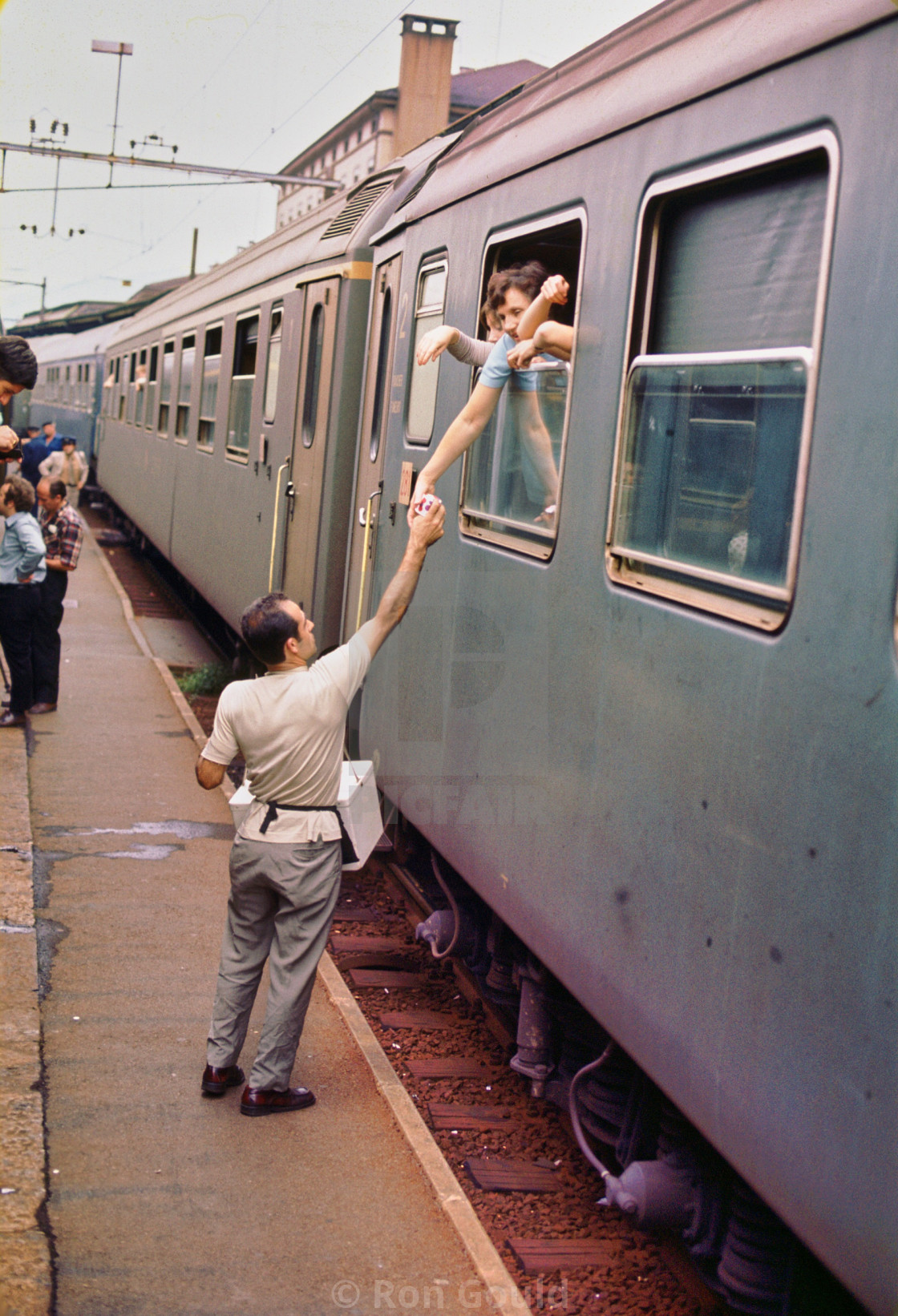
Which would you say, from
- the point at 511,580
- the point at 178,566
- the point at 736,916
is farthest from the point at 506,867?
the point at 178,566

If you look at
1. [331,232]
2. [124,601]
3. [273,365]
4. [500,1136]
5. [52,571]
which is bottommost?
[500,1136]

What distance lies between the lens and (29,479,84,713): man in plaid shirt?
35.2ft

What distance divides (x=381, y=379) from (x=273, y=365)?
305 centimetres

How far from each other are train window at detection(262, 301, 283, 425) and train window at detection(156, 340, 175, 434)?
695cm

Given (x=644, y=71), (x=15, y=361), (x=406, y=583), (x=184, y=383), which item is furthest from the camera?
(x=184, y=383)

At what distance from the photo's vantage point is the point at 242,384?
1185 cm

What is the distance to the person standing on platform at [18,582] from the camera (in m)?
9.79

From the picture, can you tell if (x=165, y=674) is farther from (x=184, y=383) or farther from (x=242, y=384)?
(x=184, y=383)

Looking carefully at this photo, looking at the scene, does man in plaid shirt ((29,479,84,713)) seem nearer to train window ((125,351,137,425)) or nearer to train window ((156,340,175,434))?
train window ((156,340,175,434))

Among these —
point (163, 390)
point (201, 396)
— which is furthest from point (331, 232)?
point (163, 390)

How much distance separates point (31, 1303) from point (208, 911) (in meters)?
3.36

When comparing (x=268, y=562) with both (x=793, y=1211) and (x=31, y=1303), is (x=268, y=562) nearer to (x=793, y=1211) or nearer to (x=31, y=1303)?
(x=31, y=1303)

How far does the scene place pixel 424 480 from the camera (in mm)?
4969

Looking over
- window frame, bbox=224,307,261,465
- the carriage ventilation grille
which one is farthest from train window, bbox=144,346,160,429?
the carriage ventilation grille
